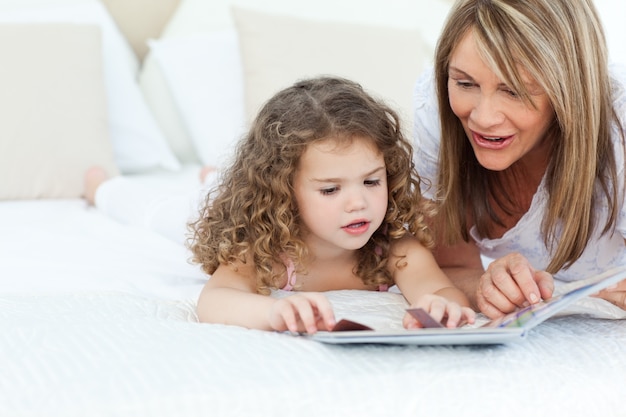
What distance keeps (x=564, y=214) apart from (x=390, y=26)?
146 cm

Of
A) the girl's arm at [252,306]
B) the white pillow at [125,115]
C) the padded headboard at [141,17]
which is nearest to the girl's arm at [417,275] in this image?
the girl's arm at [252,306]

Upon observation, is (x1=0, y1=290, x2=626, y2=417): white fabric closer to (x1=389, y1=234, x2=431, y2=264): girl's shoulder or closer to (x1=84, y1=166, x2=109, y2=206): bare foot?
(x1=389, y1=234, x2=431, y2=264): girl's shoulder

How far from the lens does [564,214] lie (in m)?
1.28

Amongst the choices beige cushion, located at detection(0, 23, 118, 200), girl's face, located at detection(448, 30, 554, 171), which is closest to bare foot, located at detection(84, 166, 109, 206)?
beige cushion, located at detection(0, 23, 118, 200)

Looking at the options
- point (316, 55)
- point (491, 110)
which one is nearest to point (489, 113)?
point (491, 110)

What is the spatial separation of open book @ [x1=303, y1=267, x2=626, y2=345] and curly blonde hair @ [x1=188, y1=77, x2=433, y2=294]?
38cm

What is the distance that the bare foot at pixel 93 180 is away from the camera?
1.98m

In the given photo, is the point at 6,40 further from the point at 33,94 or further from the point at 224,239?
the point at 224,239

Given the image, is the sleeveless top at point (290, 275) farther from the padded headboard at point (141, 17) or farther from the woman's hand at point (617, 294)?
the padded headboard at point (141, 17)

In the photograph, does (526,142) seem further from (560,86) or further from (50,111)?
(50,111)

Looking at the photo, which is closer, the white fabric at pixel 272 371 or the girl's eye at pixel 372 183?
the white fabric at pixel 272 371

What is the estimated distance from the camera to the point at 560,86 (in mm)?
1140

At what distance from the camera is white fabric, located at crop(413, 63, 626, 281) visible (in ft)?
4.57

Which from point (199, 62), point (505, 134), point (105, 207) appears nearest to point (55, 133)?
point (105, 207)
